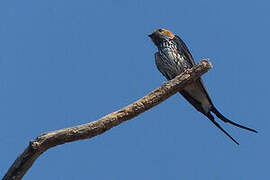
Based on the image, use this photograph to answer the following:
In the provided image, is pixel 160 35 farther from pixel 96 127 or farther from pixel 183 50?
pixel 96 127

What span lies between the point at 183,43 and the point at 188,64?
1.31ft

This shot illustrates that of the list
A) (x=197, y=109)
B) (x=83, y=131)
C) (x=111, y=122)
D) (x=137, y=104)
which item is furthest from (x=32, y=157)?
(x=197, y=109)

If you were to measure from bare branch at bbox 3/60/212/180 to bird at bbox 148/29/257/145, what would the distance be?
4.37ft

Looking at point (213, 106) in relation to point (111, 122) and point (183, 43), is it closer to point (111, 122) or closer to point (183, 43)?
point (183, 43)

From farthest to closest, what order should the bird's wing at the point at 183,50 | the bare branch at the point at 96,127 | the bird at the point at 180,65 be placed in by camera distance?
the bird's wing at the point at 183,50 → the bird at the point at 180,65 → the bare branch at the point at 96,127

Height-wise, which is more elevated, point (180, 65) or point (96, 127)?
point (180, 65)

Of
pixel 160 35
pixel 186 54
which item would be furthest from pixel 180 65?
pixel 160 35

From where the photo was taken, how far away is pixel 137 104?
4766 millimetres

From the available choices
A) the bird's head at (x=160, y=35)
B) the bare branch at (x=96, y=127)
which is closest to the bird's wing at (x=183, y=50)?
the bird's head at (x=160, y=35)

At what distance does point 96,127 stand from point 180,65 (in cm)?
264

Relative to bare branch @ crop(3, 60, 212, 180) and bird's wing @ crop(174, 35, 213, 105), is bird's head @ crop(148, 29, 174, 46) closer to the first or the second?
bird's wing @ crop(174, 35, 213, 105)

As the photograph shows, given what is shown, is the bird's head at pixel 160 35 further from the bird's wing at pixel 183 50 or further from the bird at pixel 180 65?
the bird's wing at pixel 183 50

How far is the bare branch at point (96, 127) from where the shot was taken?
419 cm

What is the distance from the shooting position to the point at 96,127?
14.5 ft
